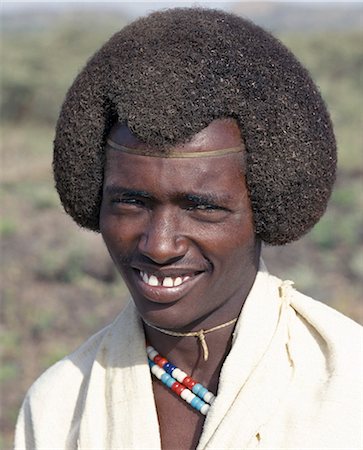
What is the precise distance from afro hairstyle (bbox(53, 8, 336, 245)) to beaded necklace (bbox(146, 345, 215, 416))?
1.28 feet

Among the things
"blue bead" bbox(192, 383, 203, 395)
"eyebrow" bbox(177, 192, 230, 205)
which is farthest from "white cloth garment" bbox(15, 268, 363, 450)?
"eyebrow" bbox(177, 192, 230, 205)

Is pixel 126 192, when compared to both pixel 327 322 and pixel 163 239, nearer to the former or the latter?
pixel 163 239

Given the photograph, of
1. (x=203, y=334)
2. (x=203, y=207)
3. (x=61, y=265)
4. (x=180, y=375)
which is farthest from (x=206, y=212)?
(x=61, y=265)

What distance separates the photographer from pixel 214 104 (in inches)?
73.1

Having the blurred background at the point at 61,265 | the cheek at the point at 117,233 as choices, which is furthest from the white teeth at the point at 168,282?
the blurred background at the point at 61,265

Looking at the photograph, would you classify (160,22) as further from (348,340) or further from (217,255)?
(348,340)

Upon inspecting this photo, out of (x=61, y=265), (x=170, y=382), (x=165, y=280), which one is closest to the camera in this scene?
(x=165, y=280)

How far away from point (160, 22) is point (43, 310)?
5018 mm

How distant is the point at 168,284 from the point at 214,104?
1.34ft

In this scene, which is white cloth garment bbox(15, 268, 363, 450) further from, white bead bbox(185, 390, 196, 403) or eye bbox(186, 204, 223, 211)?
eye bbox(186, 204, 223, 211)

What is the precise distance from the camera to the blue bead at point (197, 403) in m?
2.13

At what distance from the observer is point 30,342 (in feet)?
20.7

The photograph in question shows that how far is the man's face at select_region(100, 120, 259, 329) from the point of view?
1.88 m

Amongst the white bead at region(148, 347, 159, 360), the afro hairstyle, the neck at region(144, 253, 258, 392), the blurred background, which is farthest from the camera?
the blurred background
